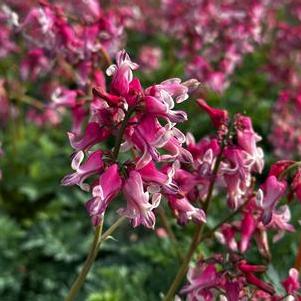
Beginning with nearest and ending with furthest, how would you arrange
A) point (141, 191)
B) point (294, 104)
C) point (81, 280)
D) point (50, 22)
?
point (141, 191) < point (81, 280) < point (50, 22) < point (294, 104)

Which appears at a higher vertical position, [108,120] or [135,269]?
[108,120]

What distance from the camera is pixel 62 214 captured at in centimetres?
426

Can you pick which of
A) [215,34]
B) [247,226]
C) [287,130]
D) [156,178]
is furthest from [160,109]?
[215,34]

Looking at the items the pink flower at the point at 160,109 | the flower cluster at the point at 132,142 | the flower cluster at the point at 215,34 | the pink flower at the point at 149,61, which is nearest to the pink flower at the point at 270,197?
the flower cluster at the point at 132,142

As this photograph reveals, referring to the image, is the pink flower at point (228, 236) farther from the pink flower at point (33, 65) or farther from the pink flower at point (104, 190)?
the pink flower at point (33, 65)

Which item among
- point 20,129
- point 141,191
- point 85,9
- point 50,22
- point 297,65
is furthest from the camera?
point 297,65

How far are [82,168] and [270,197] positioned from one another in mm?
622

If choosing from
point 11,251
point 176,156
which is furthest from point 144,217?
point 11,251

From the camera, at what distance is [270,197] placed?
203 centimetres

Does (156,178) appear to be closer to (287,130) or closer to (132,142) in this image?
(132,142)

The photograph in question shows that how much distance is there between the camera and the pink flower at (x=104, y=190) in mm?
1722

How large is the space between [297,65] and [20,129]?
2348mm

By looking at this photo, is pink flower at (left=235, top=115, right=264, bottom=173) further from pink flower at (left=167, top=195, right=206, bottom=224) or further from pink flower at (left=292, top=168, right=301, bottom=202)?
pink flower at (left=167, top=195, right=206, bottom=224)

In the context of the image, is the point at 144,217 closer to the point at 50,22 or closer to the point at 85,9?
the point at 50,22
